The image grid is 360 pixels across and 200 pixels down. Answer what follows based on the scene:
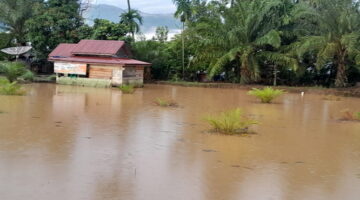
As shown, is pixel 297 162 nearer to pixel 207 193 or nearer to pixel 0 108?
pixel 207 193

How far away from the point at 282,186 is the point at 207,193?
1156mm

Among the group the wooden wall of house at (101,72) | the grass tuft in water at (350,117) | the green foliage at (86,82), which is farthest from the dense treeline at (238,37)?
the grass tuft in water at (350,117)

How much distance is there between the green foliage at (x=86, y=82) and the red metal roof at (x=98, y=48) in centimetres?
185

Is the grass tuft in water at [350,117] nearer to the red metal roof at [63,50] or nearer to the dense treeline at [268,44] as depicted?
the dense treeline at [268,44]

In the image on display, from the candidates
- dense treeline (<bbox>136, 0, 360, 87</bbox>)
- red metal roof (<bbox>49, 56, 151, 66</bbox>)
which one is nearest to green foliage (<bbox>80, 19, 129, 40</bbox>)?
dense treeline (<bbox>136, 0, 360, 87</bbox>)

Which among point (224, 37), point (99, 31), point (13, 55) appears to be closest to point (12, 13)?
point (13, 55)

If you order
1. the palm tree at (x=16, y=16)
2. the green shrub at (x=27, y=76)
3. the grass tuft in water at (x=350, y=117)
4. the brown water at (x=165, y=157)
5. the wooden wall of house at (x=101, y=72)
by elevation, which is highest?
the palm tree at (x=16, y=16)

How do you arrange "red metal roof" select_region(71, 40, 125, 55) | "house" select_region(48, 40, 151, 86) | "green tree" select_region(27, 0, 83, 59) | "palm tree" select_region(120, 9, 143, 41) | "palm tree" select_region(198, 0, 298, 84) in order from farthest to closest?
"palm tree" select_region(120, 9, 143, 41) < "green tree" select_region(27, 0, 83, 59) < "palm tree" select_region(198, 0, 298, 84) < "red metal roof" select_region(71, 40, 125, 55) < "house" select_region(48, 40, 151, 86)

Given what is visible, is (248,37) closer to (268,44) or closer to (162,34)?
(268,44)

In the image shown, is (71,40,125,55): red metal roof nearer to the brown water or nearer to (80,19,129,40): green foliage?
(80,19,129,40): green foliage

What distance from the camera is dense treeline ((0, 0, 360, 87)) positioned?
77.9ft

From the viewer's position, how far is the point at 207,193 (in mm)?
5648

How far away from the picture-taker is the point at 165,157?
7566 millimetres

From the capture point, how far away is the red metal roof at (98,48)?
24.9 metres
